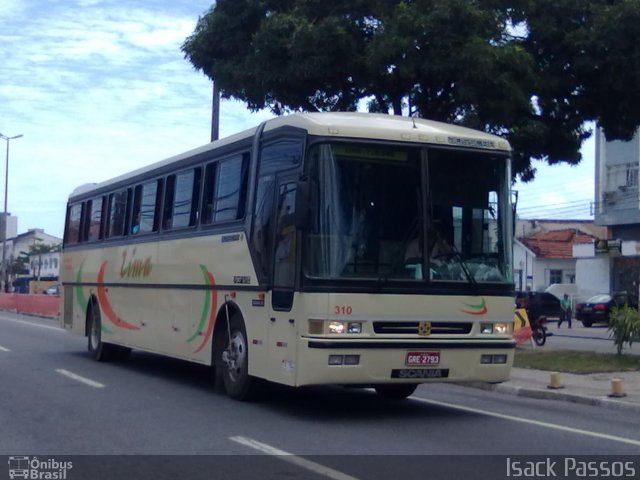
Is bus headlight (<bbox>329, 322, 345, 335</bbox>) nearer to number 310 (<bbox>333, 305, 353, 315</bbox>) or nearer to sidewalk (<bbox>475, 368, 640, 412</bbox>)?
number 310 (<bbox>333, 305, 353, 315</bbox>)

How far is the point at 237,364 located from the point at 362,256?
9.30 feet

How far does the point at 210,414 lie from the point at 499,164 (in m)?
4.65

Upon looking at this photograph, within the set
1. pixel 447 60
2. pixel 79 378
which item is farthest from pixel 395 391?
pixel 447 60

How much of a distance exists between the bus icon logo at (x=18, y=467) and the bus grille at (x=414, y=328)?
404 cm

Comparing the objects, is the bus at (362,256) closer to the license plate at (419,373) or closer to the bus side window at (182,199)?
the license plate at (419,373)

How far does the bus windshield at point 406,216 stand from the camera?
35.7 feet

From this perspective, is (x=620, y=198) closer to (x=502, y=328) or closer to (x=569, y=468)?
(x=502, y=328)

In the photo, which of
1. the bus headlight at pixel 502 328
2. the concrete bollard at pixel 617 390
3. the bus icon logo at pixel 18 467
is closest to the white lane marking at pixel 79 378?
the bus icon logo at pixel 18 467

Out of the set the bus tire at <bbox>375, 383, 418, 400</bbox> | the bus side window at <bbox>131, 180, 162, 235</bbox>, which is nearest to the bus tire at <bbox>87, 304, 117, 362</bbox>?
the bus side window at <bbox>131, 180, 162, 235</bbox>

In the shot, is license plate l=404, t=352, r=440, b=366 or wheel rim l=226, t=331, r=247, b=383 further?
wheel rim l=226, t=331, r=247, b=383

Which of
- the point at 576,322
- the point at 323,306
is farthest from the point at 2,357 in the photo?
the point at 576,322

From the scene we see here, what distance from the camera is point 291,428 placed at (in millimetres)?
10742

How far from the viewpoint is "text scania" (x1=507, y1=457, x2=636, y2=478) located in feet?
27.4

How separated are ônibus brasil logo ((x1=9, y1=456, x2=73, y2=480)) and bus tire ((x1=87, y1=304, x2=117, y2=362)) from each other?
998cm
